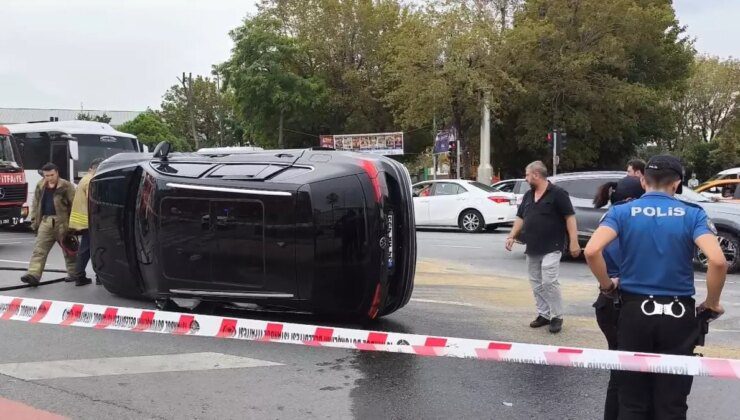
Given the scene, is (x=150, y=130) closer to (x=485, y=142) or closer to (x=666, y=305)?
(x=485, y=142)

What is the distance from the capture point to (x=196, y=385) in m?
4.71

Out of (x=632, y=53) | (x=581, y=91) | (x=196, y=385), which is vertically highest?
(x=632, y=53)

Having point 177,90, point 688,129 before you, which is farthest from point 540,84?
point 177,90

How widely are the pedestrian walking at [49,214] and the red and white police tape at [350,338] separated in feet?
7.25

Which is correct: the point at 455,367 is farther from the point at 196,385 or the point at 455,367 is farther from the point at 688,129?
the point at 688,129

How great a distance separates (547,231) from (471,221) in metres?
10.7

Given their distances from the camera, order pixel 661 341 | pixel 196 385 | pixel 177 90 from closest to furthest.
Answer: pixel 661 341, pixel 196 385, pixel 177 90

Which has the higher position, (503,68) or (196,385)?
(503,68)

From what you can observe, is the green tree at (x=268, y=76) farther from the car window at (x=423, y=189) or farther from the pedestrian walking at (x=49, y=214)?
the pedestrian walking at (x=49, y=214)

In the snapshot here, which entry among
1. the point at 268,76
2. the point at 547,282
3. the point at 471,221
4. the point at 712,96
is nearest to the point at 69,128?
the point at 471,221

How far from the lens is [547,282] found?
6.05 metres

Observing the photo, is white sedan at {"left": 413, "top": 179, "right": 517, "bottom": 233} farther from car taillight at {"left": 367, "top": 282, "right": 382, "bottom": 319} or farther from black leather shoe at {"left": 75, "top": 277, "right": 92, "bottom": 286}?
car taillight at {"left": 367, "top": 282, "right": 382, "bottom": 319}

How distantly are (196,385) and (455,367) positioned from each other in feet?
6.58

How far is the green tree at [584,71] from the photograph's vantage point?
1121 inches
